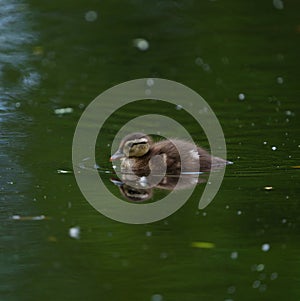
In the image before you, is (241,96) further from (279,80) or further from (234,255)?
(234,255)

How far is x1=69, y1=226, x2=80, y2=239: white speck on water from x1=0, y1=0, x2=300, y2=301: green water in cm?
2

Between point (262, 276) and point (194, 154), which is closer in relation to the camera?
point (262, 276)

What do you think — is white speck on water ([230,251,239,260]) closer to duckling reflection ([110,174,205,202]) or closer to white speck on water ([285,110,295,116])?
duckling reflection ([110,174,205,202])

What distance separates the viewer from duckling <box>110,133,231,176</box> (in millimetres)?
4922

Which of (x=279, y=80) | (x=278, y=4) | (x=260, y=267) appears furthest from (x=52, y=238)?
(x=278, y=4)

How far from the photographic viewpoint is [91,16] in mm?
8375

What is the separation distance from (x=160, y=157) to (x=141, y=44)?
276 cm

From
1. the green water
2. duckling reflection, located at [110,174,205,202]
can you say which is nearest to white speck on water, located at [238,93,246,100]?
the green water

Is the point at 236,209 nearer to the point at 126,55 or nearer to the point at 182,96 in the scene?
the point at 182,96

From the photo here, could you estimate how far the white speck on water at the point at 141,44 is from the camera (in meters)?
7.47

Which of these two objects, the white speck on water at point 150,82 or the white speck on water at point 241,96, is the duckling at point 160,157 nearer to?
the white speck on water at point 241,96

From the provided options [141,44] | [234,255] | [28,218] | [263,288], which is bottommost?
[141,44]

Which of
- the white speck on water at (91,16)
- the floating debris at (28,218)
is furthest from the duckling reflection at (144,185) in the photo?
the white speck on water at (91,16)

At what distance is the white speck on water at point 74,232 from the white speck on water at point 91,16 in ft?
14.9
